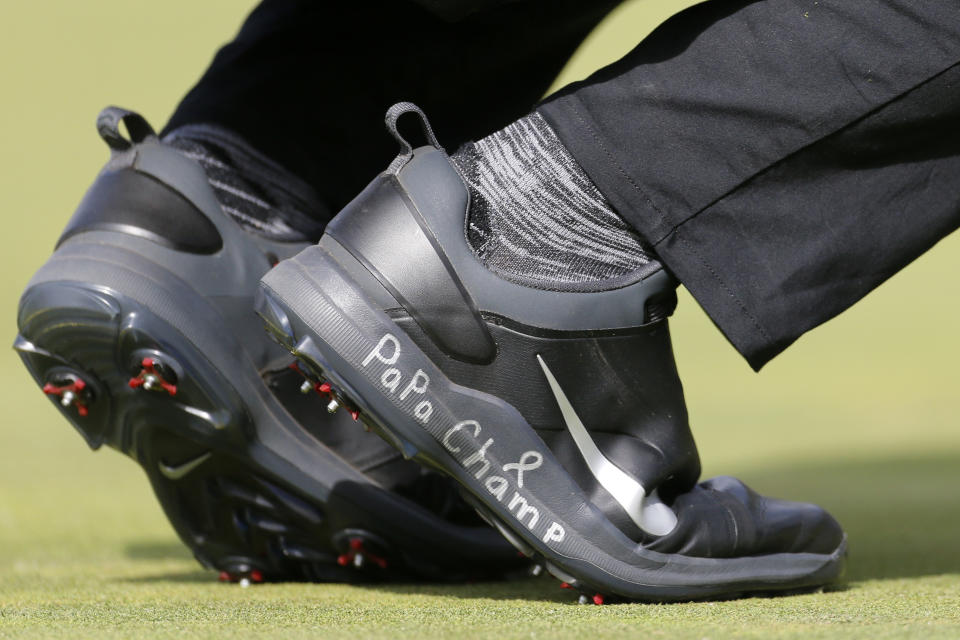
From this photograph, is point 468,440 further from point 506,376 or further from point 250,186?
point 250,186

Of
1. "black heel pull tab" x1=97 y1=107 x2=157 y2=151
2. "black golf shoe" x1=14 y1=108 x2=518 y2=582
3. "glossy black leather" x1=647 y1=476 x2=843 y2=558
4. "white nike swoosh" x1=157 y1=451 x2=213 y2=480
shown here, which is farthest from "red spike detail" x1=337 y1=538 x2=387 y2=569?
"black heel pull tab" x1=97 y1=107 x2=157 y2=151

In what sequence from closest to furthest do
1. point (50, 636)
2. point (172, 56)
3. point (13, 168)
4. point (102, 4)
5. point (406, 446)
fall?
point (50, 636) → point (406, 446) → point (13, 168) → point (172, 56) → point (102, 4)

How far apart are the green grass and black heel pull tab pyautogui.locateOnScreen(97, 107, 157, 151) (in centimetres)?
33

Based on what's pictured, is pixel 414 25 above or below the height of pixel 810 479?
above

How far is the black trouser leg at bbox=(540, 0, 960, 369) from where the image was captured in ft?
2.23

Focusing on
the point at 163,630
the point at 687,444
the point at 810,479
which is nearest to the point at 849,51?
the point at 687,444

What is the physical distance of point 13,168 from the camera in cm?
643

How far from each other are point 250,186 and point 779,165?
1.46 feet

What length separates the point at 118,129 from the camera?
836 millimetres

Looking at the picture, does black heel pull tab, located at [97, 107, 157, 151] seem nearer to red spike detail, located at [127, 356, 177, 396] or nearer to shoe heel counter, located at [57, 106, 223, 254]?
shoe heel counter, located at [57, 106, 223, 254]

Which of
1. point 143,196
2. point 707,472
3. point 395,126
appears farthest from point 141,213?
point 707,472

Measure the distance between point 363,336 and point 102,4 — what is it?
8.70m

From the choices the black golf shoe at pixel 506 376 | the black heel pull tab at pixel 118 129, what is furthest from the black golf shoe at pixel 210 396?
the black golf shoe at pixel 506 376

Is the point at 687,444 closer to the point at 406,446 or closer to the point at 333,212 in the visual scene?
the point at 406,446
